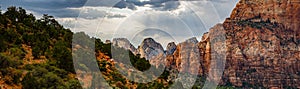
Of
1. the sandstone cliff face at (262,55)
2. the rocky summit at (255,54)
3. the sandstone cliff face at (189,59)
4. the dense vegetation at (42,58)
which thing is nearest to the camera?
the dense vegetation at (42,58)

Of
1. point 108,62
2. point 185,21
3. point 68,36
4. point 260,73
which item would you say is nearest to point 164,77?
point 108,62

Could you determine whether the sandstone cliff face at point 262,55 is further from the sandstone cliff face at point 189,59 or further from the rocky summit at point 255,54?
the sandstone cliff face at point 189,59

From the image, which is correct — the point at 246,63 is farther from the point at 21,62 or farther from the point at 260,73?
the point at 21,62

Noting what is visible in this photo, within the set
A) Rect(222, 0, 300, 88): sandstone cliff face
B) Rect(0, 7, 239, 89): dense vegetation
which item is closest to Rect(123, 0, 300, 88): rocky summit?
Rect(222, 0, 300, 88): sandstone cliff face

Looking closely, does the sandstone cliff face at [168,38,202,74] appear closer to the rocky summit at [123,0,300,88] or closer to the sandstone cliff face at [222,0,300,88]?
the rocky summit at [123,0,300,88]

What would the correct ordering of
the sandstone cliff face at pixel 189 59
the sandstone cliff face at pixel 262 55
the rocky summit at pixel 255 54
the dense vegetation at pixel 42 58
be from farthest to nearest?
the sandstone cliff face at pixel 262 55 < the rocky summit at pixel 255 54 < the sandstone cliff face at pixel 189 59 < the dense vegetation at pixel 42 58

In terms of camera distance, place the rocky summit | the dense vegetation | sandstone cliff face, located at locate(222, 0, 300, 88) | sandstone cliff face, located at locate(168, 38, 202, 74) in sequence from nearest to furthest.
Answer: the dense vegetation
sandstone cliff face, located at locate(168, 38, 202, 74)
the rocky summit
sandstone cliff face, located at locate(222, 0, 300, 88)

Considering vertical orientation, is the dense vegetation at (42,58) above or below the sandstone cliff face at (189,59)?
below

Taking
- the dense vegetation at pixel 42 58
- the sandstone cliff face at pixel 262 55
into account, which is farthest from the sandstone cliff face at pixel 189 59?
the sandstone cliff face at pixel 262 55

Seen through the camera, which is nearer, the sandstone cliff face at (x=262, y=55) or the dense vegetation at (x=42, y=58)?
the dense vegetation at (x=42, y=58)
